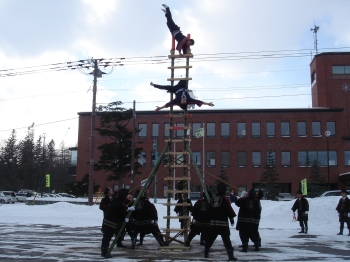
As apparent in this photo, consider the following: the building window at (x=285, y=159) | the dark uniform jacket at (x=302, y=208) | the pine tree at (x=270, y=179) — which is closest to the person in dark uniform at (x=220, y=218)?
the dark uniform jacket at (x=302, y=208)

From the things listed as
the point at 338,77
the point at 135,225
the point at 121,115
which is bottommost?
the point at 135,225

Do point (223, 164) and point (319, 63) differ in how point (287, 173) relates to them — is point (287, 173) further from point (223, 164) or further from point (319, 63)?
point (319, 63)

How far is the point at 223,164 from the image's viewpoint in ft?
198

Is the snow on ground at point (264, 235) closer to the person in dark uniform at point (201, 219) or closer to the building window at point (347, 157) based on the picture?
the person in dark uniform at point (201, 219)

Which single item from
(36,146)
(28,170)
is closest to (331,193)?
(28,170)

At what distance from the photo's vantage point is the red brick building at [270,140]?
58.9 metres

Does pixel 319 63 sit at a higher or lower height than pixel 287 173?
higher

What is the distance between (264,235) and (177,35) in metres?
9.12

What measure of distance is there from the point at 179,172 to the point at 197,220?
41759 mm

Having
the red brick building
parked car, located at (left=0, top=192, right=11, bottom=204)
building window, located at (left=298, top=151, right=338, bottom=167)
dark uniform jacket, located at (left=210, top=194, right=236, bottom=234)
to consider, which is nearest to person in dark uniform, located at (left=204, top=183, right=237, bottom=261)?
dark uniform jacket, located at (left=210, top=194, right=236, bottom=234)

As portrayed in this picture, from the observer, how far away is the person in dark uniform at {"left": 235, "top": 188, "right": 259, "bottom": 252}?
41.9 ft

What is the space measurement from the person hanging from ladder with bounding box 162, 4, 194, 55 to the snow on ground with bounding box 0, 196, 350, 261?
619 centimetres

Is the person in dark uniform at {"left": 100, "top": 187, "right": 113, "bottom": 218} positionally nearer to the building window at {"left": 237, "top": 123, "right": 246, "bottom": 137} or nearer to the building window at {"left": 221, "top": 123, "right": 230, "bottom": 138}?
the building window at {"left": 221, "top": 123, "right": 230, "bottom": 138}

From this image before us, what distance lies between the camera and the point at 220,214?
36.3 ft
